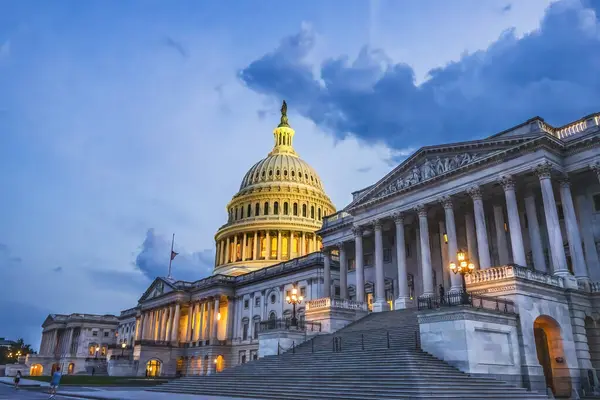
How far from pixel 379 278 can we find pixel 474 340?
20.6m

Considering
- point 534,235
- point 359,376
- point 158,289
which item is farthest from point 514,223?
point 158,289

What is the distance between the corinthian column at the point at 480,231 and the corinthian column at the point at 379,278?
10281 mm

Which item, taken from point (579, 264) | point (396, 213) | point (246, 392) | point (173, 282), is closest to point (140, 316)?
point (173, 282)

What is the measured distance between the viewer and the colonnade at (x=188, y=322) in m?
82.6

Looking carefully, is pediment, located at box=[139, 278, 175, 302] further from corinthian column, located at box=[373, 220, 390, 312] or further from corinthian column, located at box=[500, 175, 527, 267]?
corinthian column, located at box=[500, 175, 527, 267]

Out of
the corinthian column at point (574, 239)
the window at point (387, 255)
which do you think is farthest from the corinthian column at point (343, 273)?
the corinthian column at point (574, 239)

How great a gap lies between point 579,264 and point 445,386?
1769 cm

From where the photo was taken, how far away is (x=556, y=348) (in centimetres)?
3102

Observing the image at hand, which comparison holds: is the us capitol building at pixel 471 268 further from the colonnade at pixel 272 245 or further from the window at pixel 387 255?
the colonnade at pixel 272 245

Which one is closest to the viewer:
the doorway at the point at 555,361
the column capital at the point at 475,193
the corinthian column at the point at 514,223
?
the doorway at the point at 555,361

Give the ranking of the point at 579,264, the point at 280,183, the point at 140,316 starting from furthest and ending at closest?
the point at 280,183 → the point at 140,316 → the point at 579,264

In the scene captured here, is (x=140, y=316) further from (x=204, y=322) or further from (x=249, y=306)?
(x=249, y=306)

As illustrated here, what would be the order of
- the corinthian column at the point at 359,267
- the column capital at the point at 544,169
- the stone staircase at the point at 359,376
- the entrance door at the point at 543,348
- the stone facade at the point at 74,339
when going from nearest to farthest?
the stone staircase at the point at 359,376
the entrance door at the point at 543,348
the column capital at the point at 544,169
the corinthian column at the point at 359,267
the stone facade at the point at 74,339

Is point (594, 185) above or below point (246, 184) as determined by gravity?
below
